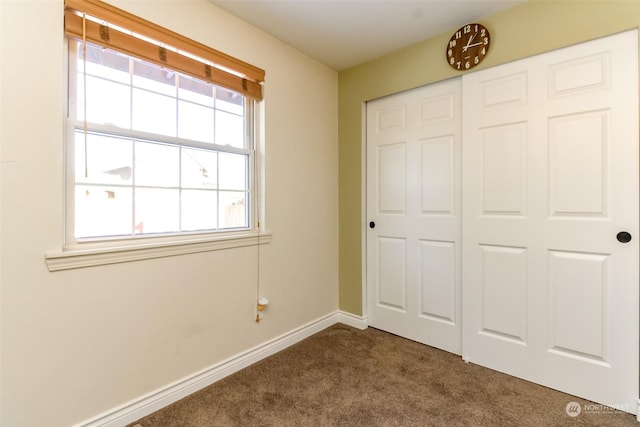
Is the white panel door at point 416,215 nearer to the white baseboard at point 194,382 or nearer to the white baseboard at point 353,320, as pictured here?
the white baseboard at point 353,320

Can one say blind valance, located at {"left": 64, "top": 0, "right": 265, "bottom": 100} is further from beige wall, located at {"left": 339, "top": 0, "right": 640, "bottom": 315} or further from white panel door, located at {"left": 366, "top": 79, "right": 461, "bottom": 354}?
white panel door, located at {"left": 366, "top": 79, "right": 461, "bottom": 354}

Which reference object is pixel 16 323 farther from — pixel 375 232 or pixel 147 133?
pixel 375 232

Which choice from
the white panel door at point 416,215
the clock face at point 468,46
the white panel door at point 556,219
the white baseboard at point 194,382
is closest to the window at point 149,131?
the white baseboard at point 194,382

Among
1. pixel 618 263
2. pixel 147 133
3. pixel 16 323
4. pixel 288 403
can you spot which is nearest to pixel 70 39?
pixel 147 133

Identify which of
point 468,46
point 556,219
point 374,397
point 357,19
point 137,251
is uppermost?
point 357,19

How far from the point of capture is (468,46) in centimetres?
210

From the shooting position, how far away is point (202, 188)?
1955mm

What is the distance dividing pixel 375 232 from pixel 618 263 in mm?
1571

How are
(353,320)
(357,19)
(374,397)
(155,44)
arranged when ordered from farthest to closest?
(353,320) < (357,19) < (374,397) < (155,44)

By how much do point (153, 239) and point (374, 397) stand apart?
1.59 m

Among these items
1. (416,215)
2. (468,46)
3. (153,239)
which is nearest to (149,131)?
(153,239)

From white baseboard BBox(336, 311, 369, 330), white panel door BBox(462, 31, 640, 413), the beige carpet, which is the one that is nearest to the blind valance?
white panel door BBox(462, 31, 640, 413)

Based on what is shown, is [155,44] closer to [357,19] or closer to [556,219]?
[357,19]

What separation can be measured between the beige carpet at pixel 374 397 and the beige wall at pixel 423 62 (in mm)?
810
